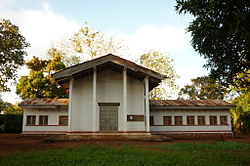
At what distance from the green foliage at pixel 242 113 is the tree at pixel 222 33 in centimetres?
1900

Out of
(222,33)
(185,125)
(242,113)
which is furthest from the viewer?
(242,113)

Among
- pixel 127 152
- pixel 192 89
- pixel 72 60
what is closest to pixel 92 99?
pixel 127 152

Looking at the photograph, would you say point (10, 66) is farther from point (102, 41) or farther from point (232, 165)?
point (102, 41)

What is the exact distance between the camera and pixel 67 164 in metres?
7.61

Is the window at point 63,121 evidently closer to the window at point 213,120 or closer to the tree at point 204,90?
the window at point 213,120

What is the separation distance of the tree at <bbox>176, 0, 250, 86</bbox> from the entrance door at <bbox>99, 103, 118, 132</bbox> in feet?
32.0

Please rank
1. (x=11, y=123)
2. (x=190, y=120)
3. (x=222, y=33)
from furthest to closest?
1. (x=11, y=123)
2. (x=190, y=120)
3. (x=222, y=33)

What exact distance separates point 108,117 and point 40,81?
15.6m

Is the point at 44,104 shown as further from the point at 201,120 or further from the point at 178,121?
the point at 201,120

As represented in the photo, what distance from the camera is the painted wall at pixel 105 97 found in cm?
1756

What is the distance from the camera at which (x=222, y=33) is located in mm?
8531

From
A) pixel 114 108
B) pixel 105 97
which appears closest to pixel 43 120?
pixel 105 97

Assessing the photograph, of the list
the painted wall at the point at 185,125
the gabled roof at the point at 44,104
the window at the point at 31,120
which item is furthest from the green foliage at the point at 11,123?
the painted wall at the point at 185,125

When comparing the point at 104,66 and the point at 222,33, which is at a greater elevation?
the point at 104,66
